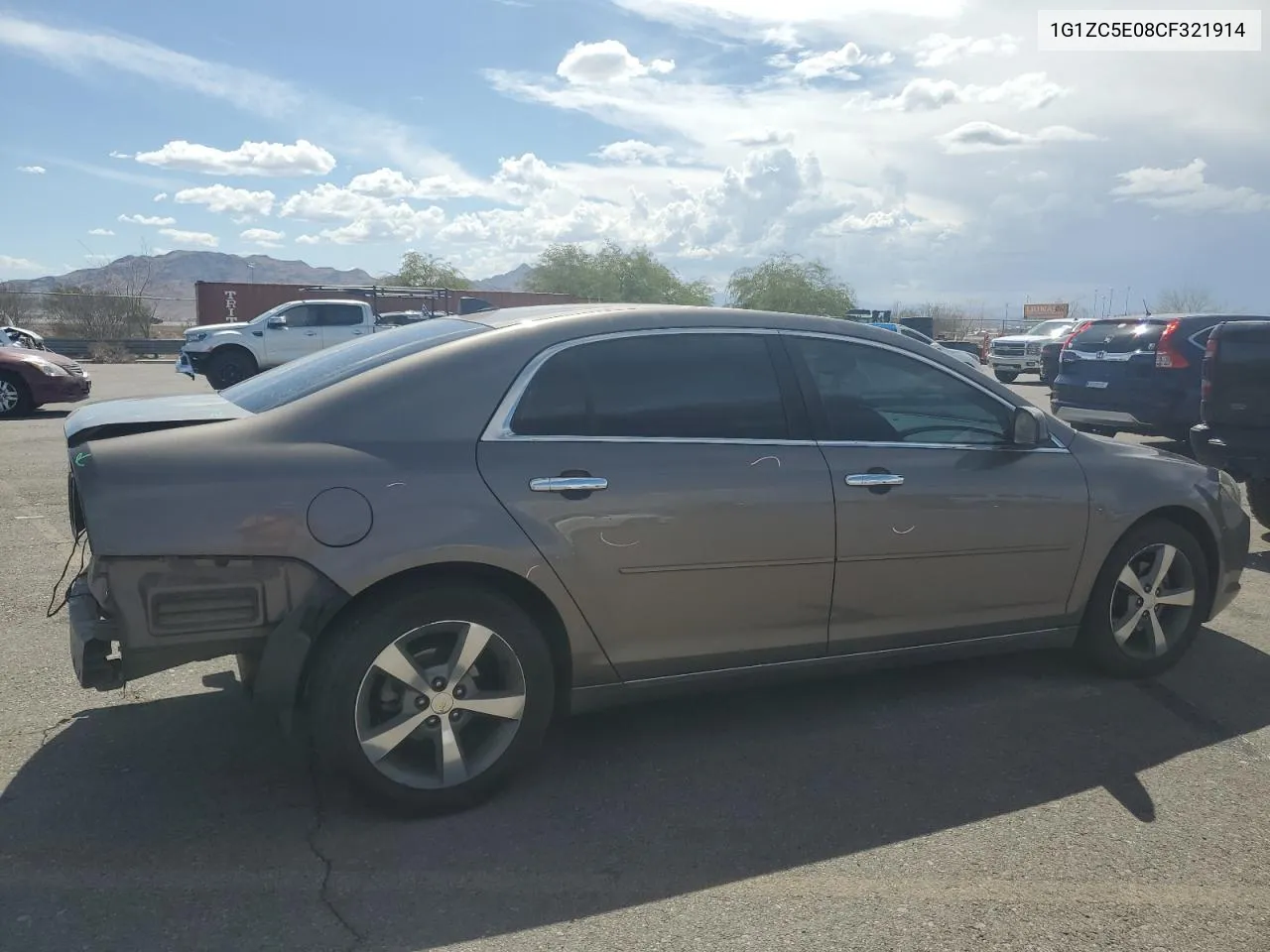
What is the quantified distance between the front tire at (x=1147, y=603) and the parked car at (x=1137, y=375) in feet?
23.8

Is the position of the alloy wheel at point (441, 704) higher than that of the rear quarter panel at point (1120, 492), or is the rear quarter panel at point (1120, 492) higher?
the rear quarter panel at point (1120, 492)

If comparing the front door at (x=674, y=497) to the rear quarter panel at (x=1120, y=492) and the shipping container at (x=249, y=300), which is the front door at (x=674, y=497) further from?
the shipping container at (x=249, y=300)

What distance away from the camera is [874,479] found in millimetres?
4043

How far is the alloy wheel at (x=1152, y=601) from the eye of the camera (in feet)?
15.5

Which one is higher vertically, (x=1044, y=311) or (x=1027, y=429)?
(x=1044, y=311)

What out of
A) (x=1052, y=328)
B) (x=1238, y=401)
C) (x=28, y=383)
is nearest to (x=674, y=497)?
(x=1238, y=401)

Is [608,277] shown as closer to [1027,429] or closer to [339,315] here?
[339,315]

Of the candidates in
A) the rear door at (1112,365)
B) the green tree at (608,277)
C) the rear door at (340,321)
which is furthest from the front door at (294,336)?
the green tree at (608,277)

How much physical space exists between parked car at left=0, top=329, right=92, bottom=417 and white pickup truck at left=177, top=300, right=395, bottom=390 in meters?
6.50

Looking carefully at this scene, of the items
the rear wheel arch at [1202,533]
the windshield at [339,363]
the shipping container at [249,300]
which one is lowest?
the rear wheel arch at [1202,533]

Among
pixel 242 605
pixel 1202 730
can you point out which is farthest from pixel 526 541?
pixel 1202 730

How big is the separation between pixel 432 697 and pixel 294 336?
2074cm

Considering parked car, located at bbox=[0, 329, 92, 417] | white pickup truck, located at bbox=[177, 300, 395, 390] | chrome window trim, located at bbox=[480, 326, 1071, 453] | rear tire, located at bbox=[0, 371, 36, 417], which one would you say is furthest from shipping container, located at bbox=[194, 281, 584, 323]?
chrome window trim, located at bbox=[480, 326, 1071, 453]

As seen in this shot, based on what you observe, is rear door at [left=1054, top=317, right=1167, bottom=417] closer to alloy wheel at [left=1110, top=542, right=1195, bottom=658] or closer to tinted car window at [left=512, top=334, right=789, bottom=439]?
alloy wheel at [left=1110, top=542, right=1195, bottom=658]
